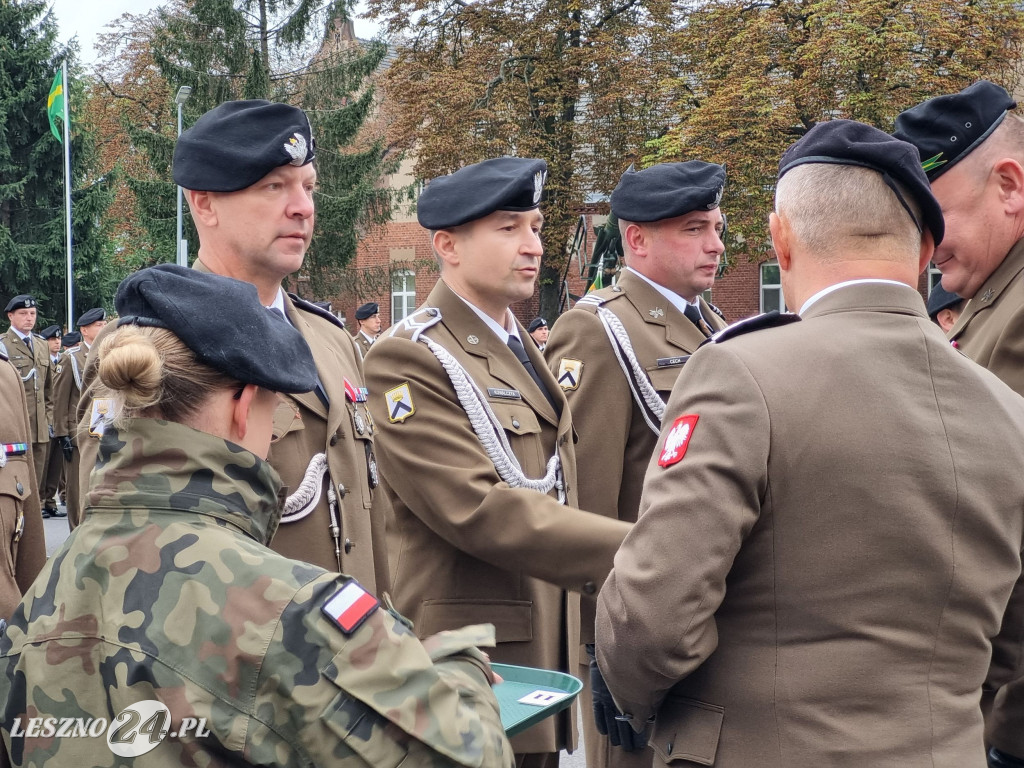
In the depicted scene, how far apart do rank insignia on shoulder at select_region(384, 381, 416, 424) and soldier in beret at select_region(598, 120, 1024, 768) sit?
4.28 feet

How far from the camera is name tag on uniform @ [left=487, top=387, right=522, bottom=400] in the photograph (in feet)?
11.7

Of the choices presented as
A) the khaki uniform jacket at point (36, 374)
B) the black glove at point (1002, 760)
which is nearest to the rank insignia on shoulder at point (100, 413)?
the black glove at point (1002, 760)

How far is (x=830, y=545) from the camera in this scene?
2.09m

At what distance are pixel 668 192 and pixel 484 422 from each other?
146cm

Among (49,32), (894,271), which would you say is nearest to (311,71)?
(49,32)

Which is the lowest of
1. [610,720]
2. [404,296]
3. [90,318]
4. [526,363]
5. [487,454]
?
[610,720]

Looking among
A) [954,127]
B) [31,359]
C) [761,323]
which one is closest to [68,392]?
[31,359]

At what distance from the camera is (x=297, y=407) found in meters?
3.05

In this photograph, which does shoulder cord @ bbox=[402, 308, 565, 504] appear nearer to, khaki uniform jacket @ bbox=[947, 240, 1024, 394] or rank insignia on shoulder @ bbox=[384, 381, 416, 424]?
rank insignia on shoulder @ bbox=[384, 381, 416, 424]

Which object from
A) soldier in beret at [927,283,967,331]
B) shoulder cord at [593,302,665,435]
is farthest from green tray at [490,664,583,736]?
soldier in beret at [927,283,967,331]

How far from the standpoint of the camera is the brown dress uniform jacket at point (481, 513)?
10.4 feet

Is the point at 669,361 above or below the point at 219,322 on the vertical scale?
below

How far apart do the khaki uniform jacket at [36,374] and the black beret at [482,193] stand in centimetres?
1150

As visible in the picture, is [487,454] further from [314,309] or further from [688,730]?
[688,730]
